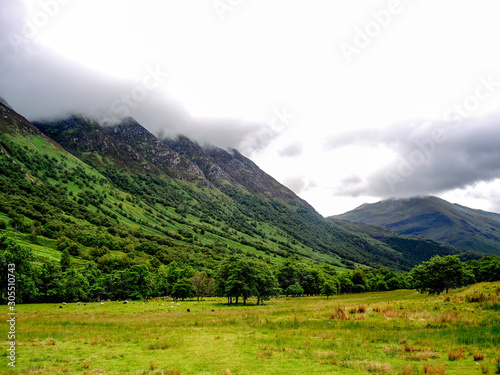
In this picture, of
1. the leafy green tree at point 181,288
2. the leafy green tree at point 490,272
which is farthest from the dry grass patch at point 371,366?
the leafy green tree at point 490,272

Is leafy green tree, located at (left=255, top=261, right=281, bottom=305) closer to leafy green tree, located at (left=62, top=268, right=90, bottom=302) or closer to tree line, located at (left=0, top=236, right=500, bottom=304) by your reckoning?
tree line, located at (left=0, top=236, right=500, bottom=304)

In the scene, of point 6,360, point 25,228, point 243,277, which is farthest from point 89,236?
point 6,360

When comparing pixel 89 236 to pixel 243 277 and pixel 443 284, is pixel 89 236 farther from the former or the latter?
pixel 443 284

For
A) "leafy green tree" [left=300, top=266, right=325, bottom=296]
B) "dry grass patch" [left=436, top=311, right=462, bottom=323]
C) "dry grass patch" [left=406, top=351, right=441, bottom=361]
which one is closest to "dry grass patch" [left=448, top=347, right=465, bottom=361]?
"dry grass patch" [left=406, top=351, right=441, bottom=361]

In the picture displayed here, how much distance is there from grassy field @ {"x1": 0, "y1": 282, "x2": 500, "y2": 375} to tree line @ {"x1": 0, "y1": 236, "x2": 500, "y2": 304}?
40.2 meters

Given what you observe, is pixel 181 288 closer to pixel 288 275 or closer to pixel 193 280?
pixel 193 280

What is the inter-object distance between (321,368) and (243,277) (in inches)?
2225

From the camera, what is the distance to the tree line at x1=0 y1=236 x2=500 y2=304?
69438 mm

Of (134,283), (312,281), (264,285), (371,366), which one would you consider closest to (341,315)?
(371,366)

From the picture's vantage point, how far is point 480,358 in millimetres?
13922

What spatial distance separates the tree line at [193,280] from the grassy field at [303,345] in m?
40.2

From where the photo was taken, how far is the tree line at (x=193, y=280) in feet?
228

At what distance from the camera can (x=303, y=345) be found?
1931 centimetres

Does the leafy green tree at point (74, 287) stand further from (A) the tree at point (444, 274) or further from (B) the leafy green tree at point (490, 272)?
(B) the leafy green tree at point (490, 272)
